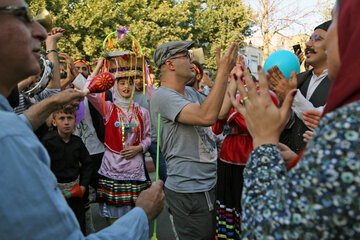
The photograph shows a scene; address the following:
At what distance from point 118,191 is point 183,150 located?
148 centimetres

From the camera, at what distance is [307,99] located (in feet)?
9.73

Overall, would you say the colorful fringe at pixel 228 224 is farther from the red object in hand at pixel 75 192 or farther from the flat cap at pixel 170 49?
the flat cap at pixel 170 49

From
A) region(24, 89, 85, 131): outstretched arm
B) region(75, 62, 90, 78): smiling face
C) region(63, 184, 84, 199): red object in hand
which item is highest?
region(24, 89, 85, 131): outstretched arm

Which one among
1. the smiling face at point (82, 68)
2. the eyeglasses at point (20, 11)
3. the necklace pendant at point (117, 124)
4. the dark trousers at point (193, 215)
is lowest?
the dark trousers at point (193, 215)

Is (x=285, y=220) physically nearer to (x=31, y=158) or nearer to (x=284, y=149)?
(x=284, y=149)

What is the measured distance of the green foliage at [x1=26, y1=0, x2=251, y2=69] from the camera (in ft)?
52.8

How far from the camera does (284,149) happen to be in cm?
132

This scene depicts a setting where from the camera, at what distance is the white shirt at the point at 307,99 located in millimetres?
2576

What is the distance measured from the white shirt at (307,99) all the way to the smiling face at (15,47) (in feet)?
7.45

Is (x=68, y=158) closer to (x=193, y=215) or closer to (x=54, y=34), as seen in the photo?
(x=54, y=34)

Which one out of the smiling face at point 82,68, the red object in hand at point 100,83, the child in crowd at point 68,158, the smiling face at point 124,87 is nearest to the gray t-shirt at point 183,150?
the red object in hand at point 100,83

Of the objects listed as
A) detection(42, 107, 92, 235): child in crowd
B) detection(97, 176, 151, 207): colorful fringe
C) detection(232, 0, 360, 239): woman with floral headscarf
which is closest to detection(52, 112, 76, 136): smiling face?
detection(42, 107, 92, 235): child in crowd

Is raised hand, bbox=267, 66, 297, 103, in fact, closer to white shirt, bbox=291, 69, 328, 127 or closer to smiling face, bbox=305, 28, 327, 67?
white shirt, bbox=291, 69, 328, 127

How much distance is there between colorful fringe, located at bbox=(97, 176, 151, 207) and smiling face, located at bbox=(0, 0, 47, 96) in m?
2.54
